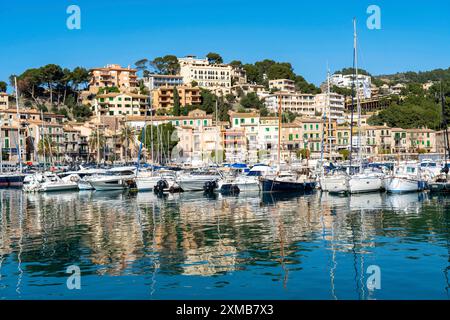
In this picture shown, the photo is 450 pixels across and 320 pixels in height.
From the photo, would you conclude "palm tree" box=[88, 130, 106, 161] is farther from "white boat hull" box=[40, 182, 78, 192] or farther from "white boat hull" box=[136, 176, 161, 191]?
"white boat hull" box=[136, 176, 161, 191]

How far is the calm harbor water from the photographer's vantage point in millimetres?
17109

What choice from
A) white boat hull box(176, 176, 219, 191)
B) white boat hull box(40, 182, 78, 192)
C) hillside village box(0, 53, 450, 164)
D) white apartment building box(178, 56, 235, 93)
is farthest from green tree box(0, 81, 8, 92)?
white boat hull box(176, 176, 219, 191)

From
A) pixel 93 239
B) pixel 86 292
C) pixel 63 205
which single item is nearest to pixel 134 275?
pixel 86 292

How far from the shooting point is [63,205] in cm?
4391

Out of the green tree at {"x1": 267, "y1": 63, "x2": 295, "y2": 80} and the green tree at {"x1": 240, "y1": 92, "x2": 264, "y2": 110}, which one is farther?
the green tree at {"x1": 267, "y1": 63, "x2": 295, "y2": 80}

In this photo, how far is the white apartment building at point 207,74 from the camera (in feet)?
486

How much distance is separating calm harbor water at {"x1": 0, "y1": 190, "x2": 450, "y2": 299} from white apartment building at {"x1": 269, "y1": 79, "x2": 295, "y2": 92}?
11366cm

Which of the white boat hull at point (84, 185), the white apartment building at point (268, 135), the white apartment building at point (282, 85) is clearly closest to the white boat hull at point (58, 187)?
the white boat hull at point (84, 185)

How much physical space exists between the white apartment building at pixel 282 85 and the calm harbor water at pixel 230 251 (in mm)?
113659

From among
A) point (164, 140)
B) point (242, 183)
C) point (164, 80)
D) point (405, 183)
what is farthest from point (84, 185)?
point (164, 80)

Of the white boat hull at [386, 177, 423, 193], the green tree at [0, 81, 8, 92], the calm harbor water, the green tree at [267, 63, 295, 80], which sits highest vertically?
the green tree at [267, 63, 295, 80]

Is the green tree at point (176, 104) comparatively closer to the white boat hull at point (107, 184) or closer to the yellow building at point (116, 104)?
the yellow building at point (116, 104)

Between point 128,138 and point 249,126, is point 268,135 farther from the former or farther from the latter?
point 128,138

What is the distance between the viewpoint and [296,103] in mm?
139125
